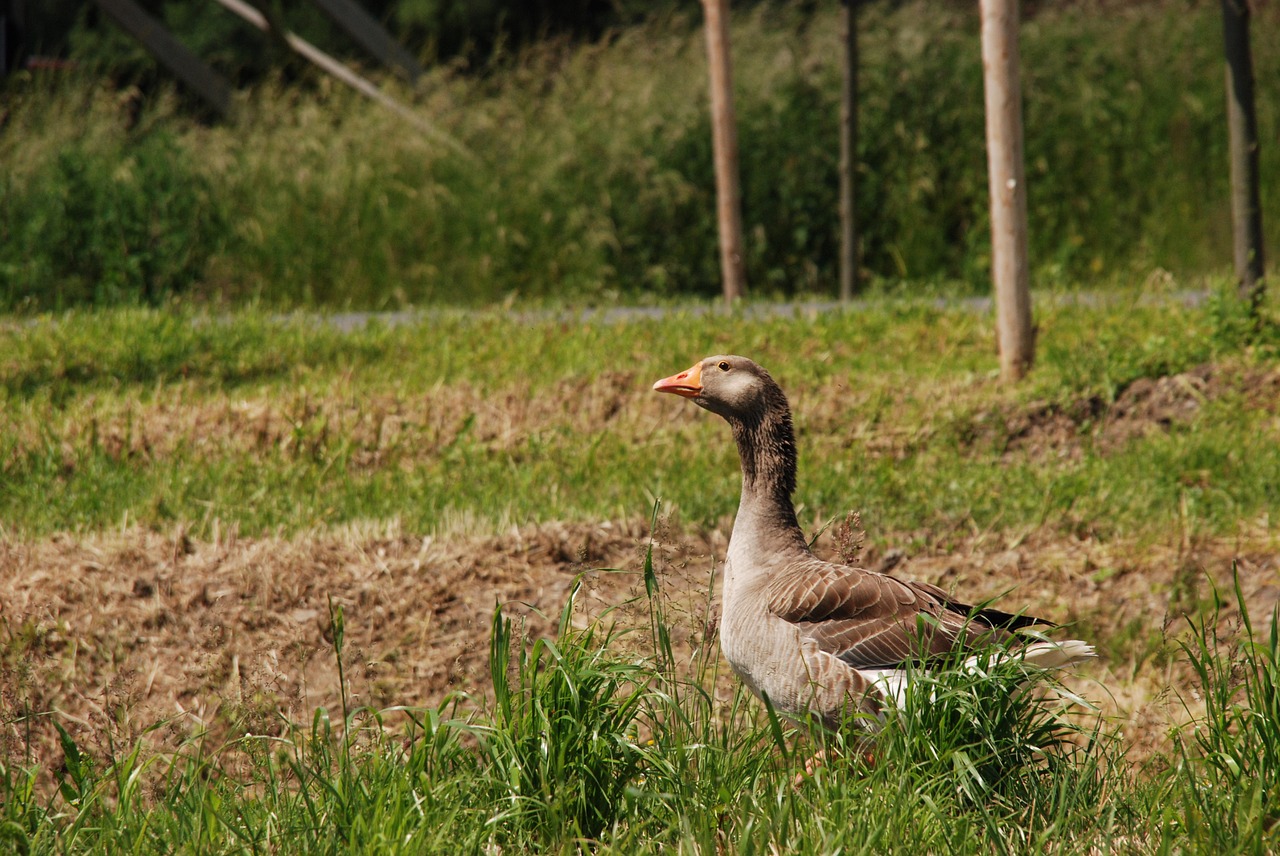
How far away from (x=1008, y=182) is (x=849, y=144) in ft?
11.3

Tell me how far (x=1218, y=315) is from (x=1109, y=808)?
17.6ft

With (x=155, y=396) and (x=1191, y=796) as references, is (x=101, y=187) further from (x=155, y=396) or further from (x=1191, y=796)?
(x=1191, y=796)

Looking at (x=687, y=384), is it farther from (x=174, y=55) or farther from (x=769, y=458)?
(x=174, y=55)

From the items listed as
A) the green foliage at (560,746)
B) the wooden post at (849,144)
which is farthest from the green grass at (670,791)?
the wooden post at (849,144)

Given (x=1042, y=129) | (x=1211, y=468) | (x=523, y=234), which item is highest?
(x=1042, y=129)

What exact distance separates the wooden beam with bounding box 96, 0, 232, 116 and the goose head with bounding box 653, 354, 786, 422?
13.4 m

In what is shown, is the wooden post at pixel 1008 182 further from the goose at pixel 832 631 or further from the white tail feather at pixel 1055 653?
the white tail feather at pixel 1055 653

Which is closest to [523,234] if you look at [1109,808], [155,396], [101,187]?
[101,187]

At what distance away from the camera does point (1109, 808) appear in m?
3.25

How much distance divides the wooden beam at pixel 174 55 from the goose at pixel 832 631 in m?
13.8

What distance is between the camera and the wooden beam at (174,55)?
1545cm

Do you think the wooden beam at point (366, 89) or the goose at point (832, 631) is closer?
the goose at point (832, 631)

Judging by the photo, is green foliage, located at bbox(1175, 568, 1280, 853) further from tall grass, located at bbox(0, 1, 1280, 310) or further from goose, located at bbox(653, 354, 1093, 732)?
tall grass, located at bbox(0, 1, 1280, 310)

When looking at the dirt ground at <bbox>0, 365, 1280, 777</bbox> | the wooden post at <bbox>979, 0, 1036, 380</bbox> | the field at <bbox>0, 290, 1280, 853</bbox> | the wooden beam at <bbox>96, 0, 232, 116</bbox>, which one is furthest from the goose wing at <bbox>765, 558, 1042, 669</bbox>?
the wooden beam at <bbox>96, 0, 232, 116</bbox>
